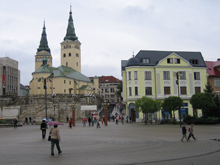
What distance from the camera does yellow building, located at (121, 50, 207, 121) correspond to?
→ 174 feet

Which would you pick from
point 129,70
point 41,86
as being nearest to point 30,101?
point 41,86

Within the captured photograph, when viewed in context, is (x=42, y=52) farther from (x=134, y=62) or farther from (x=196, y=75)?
(x=196, y=75)

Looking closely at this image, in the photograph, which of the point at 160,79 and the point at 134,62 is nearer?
the point at 134,62

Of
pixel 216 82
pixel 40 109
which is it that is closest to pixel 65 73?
pixel 40 109

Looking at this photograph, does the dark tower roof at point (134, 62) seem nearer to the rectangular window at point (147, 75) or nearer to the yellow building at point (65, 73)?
the rectangular window at point (147, 75)

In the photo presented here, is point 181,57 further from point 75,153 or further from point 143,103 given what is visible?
point 75,153

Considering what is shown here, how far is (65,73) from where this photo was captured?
99.2 metres

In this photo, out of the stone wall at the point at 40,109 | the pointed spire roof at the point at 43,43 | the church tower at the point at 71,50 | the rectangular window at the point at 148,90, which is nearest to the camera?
the rectangular window at the point at 148,90

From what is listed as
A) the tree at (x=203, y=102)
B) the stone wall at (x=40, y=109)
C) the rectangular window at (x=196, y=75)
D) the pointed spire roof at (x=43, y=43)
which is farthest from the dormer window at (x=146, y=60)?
the pointed spire roof at (x=43, y=43)

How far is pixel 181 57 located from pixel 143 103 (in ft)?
54.7

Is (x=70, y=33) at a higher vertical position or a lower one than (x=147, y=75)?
higher

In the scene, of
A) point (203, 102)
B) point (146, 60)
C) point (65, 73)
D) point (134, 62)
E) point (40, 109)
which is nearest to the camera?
point (203, 102)

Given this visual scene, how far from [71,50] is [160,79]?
67.5 meters

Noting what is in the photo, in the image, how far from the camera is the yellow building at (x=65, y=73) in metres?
94.2
